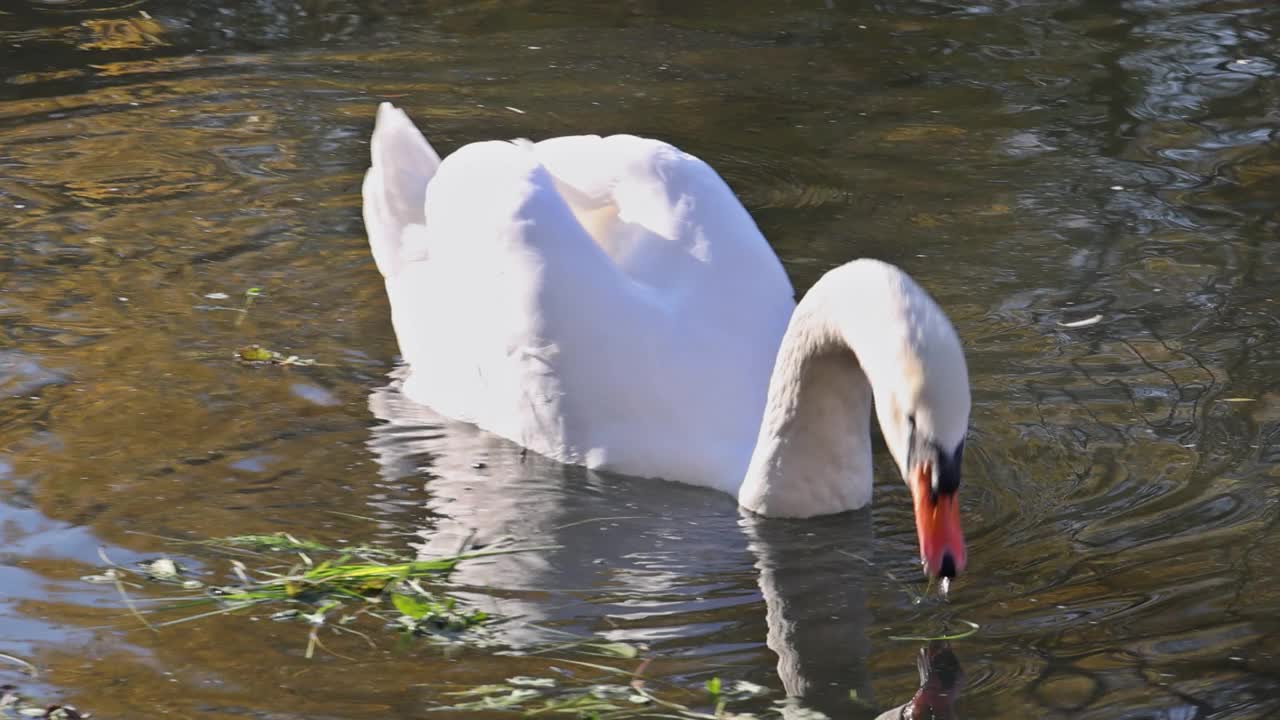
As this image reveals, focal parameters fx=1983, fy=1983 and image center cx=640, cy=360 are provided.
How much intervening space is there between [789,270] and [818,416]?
7.88 ft

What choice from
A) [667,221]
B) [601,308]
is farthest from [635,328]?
[667,221]

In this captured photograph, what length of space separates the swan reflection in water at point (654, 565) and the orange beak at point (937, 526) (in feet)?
0.95

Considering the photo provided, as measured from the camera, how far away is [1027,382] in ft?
22.7

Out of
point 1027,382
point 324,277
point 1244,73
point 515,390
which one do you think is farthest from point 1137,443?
point 1244,73

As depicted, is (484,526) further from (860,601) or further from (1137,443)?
(1137,443)

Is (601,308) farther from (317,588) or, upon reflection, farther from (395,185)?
(395,185)

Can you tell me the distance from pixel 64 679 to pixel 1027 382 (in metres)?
3.51

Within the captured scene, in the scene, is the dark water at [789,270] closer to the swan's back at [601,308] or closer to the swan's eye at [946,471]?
the swan's back at [601,308]

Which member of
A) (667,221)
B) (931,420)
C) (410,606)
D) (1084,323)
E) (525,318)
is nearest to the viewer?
(931,420)

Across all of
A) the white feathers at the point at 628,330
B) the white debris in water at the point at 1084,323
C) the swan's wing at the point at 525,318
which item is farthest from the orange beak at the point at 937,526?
the white debris in water at the point at 1084,323

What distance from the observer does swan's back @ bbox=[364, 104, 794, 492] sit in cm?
630

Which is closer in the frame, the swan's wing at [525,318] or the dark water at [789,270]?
the dark water at [789,270]

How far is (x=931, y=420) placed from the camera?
471 centimetres

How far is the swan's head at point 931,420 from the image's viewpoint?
185 inches
